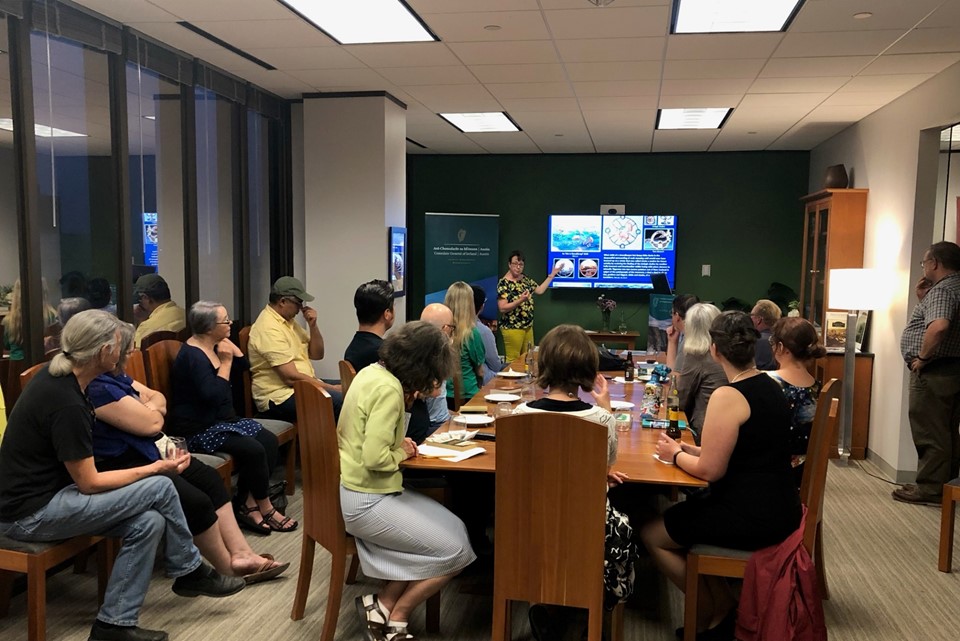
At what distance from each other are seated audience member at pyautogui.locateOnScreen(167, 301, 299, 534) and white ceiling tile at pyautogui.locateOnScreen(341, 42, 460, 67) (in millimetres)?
1737

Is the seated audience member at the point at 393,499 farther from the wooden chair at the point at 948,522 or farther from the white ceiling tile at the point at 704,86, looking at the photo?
the white ceiling tile at the point at 704,86

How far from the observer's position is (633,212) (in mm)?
9000

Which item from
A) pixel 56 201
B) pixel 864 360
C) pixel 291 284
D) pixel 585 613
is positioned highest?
pixel 56 201

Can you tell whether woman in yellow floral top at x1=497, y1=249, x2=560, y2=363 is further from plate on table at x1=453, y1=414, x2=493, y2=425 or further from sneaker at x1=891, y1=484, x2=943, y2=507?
plate on table at x1=453, y1=414, x2=493, y2=425

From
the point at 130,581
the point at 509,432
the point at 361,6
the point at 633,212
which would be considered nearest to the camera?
the point at 509,432

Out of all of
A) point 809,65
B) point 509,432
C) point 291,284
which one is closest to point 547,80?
point 809,65

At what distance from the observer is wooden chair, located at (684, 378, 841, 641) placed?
2.67 metres

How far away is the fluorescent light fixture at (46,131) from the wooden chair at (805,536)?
3.44m

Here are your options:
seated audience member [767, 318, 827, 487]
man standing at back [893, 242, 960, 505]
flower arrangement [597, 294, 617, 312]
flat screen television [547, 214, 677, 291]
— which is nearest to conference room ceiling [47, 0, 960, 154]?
man standing at back [893, 242, 960, 505]

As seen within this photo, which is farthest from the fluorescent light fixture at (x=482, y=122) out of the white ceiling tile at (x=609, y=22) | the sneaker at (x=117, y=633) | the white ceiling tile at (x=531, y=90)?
the sneaker at (x=117, y=633)

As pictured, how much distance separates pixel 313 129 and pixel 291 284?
173cm

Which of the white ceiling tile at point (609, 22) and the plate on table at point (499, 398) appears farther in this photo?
the plate on table at point (499, 398)

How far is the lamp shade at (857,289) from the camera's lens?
5.59 m

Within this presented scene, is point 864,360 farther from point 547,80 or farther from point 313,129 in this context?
point 313,129
